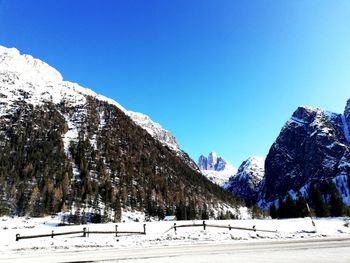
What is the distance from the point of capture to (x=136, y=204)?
192125 millimetres

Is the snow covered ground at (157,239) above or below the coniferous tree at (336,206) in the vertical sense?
below

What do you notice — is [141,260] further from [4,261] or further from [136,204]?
[136,204]

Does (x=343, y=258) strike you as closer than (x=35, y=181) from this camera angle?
Yes

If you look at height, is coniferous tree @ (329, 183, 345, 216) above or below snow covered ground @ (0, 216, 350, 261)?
above

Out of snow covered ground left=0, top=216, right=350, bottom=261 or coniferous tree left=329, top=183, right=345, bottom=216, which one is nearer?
snow covered ground left=0, top=216, right=350, bottom=261

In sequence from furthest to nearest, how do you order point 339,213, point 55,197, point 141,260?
point 55,197, point 339,213, point 141,260

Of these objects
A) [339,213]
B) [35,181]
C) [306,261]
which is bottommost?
[306,261]

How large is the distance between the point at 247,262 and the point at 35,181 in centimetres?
18055

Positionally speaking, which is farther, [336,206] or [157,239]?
[336,206]

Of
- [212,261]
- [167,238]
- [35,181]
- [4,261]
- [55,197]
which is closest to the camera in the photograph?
[212,261]

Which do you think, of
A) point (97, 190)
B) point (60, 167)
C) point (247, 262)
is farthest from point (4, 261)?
point (60, 167)

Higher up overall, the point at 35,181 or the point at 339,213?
the point at 35,181

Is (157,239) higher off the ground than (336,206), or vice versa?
(336,206)

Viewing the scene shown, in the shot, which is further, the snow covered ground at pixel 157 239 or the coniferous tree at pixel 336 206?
the coniferous tree at pixel 336 206
